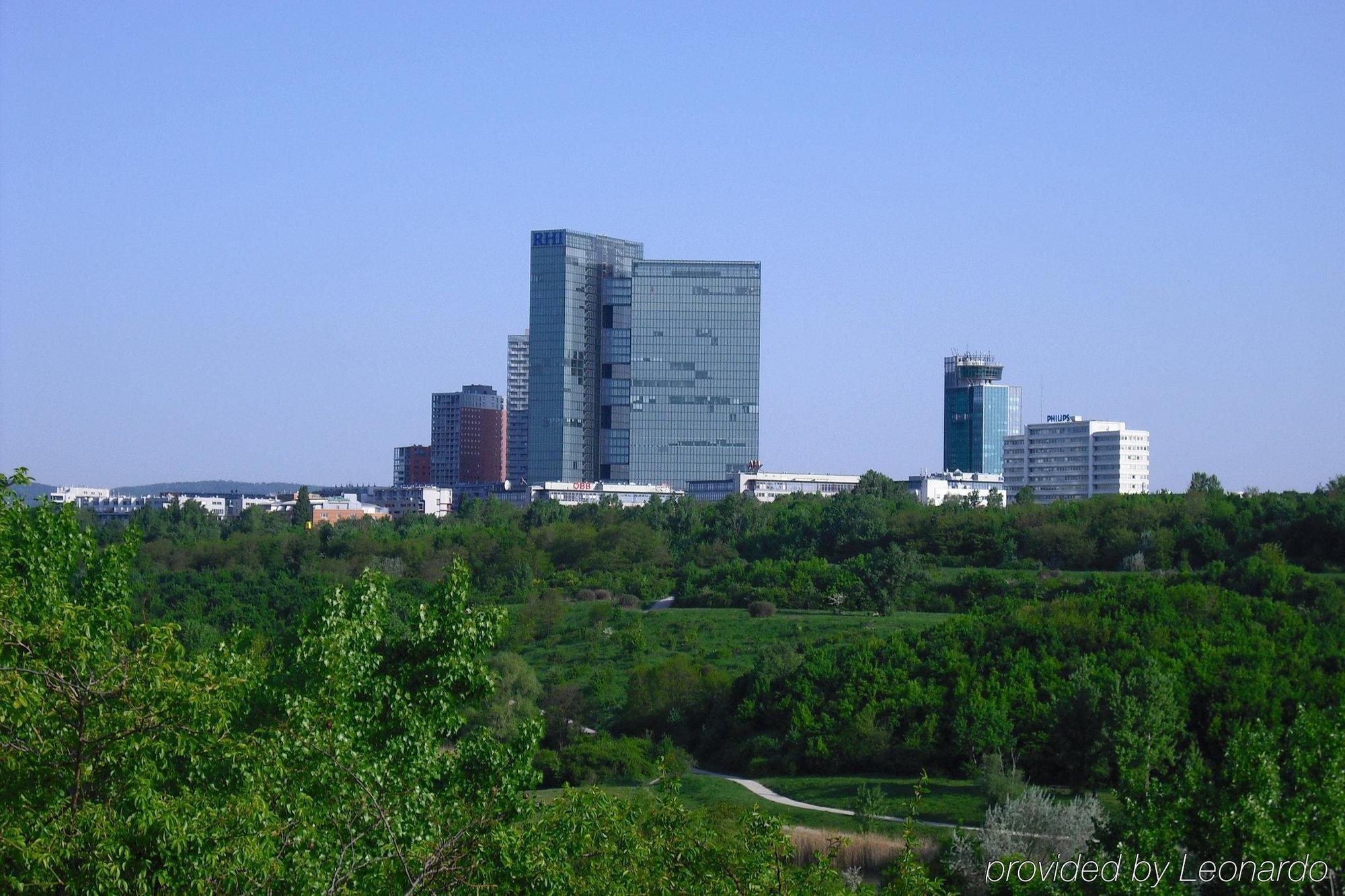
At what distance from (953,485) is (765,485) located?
19120mm

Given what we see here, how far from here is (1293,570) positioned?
54219 mm

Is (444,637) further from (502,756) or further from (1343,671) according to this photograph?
(1343,671)

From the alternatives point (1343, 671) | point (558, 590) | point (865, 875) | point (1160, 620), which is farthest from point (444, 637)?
point (558, 590)

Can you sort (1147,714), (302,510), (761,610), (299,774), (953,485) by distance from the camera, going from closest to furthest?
(299,774) < (1147,714) < (761,610) < (302,510) < (953,485)

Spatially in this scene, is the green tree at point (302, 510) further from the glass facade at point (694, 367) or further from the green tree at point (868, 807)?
the green tree at point (868, 807)

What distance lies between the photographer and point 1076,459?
155 m

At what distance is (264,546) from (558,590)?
22.3 meters

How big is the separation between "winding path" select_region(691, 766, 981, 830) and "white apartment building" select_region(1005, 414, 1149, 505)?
365 feet

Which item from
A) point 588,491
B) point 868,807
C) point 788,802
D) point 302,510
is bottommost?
point 788,802

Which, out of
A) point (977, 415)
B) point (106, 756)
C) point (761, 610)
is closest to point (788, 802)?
point (761, 610)

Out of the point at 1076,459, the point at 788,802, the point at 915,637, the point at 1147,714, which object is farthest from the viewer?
the point at 1076,459

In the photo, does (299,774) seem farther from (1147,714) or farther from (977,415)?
(977,415)

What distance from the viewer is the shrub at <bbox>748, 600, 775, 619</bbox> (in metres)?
64.6

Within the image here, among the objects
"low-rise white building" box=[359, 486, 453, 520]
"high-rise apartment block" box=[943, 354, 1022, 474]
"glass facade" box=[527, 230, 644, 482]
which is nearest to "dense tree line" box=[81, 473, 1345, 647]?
"glass facade" box=[527, 230, 644, 482]
